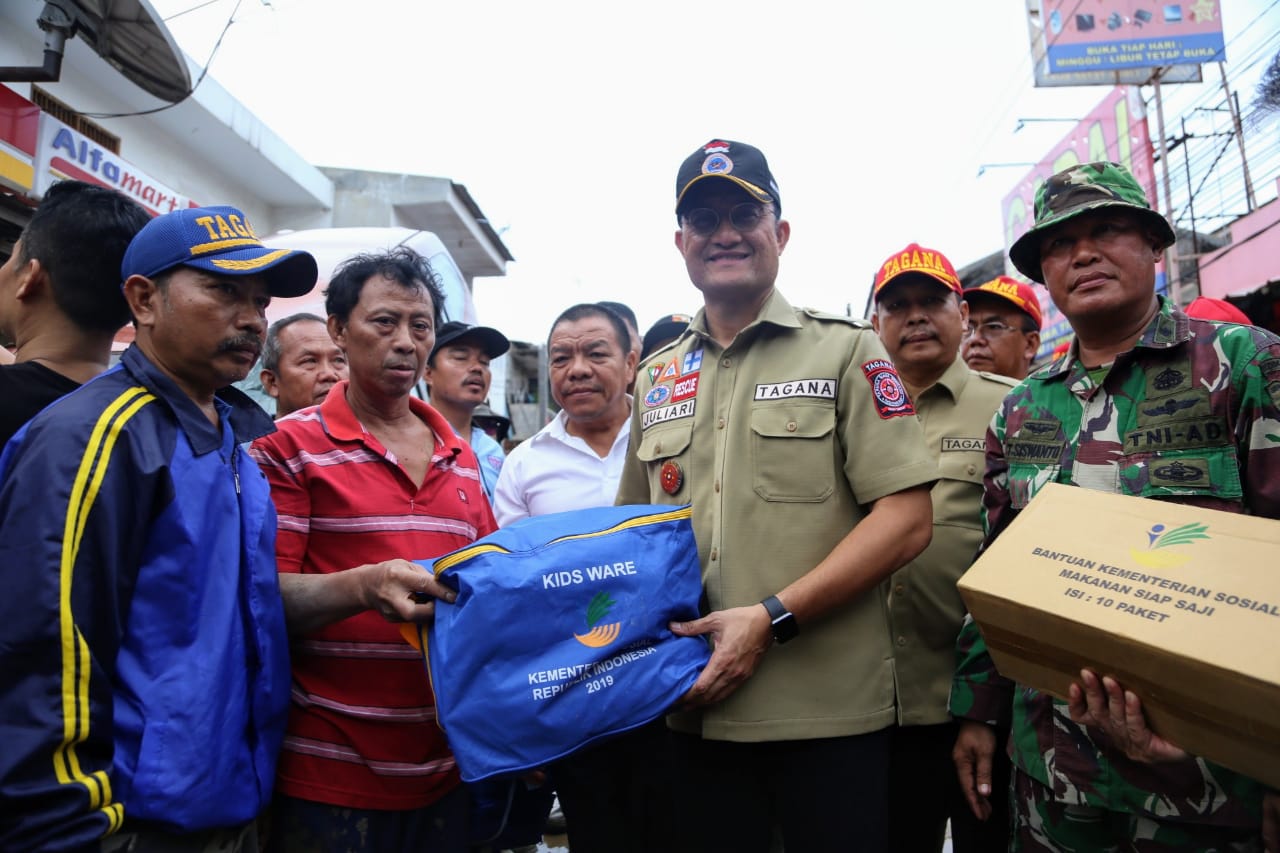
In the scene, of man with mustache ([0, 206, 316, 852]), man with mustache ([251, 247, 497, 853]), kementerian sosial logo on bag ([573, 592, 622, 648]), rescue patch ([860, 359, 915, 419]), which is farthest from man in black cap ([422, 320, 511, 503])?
rescue patch ([860, 359, 915, 419])

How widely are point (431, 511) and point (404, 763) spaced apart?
0.64 meters

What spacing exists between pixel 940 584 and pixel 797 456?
31.6 inches

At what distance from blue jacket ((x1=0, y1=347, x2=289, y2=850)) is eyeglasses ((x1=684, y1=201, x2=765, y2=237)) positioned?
4.19 feet

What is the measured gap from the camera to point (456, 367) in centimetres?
417

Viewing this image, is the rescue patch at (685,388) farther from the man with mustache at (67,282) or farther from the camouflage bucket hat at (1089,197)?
the man with mustache at (67,282)

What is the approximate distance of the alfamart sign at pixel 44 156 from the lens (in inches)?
211

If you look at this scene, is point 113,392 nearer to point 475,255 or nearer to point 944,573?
point 944,573

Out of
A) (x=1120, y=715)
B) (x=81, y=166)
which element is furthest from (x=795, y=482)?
(x=81, y=166)

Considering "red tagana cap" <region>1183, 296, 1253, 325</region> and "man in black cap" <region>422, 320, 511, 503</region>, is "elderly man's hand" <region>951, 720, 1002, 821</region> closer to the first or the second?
"red tagana cap" <region>1183, 296, 1253, 325</region>

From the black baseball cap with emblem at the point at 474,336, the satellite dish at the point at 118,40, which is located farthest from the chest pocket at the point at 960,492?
the satellite dish at the point at 118,40

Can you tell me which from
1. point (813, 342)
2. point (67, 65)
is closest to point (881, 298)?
point (813, 342)

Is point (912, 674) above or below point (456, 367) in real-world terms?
below

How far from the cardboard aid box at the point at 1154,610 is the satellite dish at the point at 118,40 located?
5.42 meters

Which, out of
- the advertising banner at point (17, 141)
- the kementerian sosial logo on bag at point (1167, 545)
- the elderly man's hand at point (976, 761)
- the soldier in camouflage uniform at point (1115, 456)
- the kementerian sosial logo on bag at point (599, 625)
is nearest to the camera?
the kementerian sosial logo on bag at point (1167, 545)
